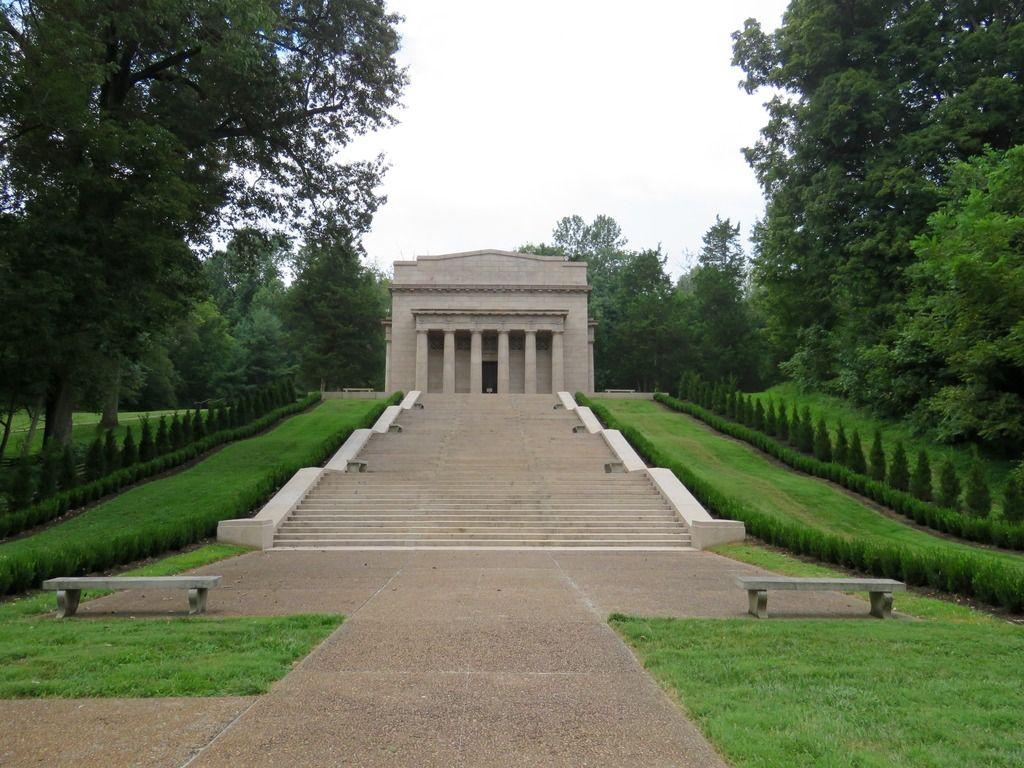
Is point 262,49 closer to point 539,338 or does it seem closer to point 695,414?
point 695,414

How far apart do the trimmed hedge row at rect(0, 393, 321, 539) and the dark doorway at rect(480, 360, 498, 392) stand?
20.8 meters

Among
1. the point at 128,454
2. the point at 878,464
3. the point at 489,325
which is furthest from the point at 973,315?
the point at 489,325

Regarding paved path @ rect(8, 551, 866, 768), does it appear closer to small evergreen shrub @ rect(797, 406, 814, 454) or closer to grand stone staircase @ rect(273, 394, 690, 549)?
grand stone staircase @ rect(273, 394, 690, 549)

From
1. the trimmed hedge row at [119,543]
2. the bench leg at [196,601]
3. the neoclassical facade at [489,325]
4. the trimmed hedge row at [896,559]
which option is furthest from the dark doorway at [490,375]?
the bench leg at [196,601]

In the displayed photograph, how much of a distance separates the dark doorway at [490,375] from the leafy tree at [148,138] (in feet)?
84.7

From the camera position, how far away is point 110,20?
14047mm

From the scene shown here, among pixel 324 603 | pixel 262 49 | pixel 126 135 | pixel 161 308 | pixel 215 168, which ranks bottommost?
pixel 324 603

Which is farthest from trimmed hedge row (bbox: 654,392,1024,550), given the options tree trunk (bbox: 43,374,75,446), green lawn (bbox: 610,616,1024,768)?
tree trunk (bbox: 43,374,75,446)

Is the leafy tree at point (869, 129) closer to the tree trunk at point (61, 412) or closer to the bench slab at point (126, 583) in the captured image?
the bench slab at point (126, 583)

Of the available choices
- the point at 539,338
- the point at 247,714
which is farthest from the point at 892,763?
the point at 539,338

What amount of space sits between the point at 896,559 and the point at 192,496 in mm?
15253

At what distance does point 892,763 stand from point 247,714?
363cm

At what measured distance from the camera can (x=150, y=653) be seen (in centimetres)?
549

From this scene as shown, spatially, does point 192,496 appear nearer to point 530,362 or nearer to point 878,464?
point 878,464
